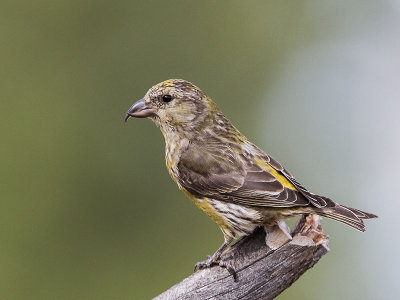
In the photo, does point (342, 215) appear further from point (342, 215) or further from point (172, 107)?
point (172, 107)

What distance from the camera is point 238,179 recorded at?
21.1 feet

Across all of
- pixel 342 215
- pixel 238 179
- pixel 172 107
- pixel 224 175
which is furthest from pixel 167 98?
pixel 342 215

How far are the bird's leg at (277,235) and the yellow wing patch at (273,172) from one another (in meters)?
0.38

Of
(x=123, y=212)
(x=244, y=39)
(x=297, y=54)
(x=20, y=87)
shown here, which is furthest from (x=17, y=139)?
(x=297, y=54)

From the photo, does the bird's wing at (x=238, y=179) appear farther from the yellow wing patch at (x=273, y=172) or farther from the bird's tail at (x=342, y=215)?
the bird's tail at (x=342, y=215)

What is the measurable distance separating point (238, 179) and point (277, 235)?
751 millimetres

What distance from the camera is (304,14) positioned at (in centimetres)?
1344

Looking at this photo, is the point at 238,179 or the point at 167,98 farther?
the point at 167,98

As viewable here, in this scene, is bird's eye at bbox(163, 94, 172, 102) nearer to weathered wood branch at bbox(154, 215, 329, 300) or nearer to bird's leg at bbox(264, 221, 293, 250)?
bird's leg at bbox(264, 221, 293, 250)

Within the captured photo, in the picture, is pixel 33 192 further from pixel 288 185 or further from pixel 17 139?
pixel 288 185

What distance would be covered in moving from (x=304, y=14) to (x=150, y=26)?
3.26 meters

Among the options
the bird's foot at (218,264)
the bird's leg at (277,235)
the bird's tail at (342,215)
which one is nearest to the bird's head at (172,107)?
the bird's leg at (277,235)

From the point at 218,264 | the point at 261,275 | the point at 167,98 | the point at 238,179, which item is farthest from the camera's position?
the point at 167,98

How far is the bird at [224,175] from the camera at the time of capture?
611 centimetres
